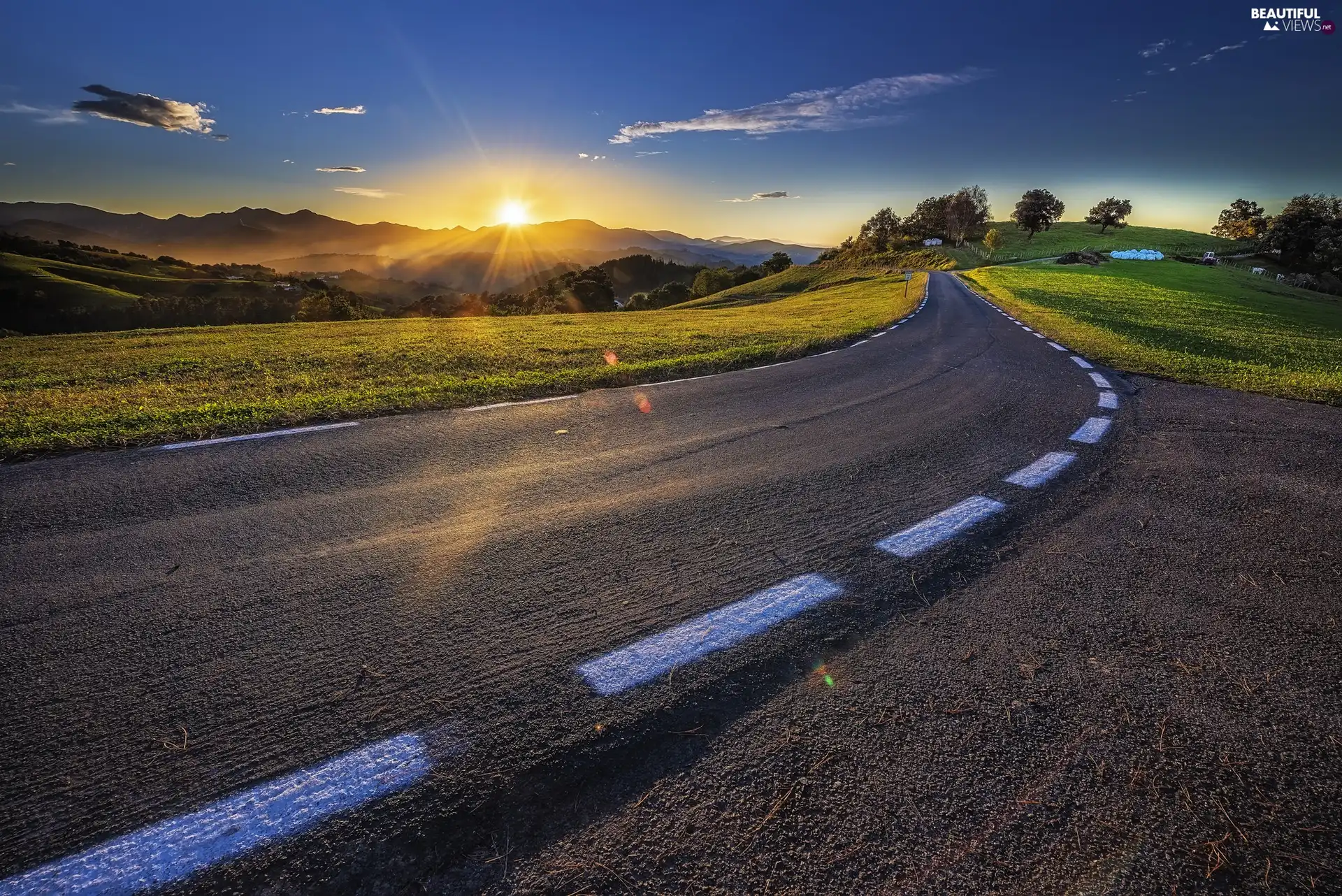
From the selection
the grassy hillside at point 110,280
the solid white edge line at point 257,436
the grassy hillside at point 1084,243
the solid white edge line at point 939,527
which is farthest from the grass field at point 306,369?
the grassy hillside at point 110,280

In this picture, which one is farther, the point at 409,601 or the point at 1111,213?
the point at 1111,213

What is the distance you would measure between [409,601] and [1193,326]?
21.4m

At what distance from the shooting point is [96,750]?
5.18 ft

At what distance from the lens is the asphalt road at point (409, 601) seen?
146 centimetres

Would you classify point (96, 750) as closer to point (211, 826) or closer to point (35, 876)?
point (35, 876)

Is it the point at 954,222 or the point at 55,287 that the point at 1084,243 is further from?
the point at 55,287

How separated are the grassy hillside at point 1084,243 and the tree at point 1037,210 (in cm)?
233

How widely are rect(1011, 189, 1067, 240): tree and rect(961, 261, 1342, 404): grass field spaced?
57637mm

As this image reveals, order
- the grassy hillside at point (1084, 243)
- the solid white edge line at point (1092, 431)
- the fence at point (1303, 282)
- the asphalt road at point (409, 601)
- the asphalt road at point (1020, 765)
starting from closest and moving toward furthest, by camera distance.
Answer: the asphalt road at point (1020, 765)
the asphalt road at point (409, 601)
the solid white edge line at point (1092, 431)
the fence at point (1303, 282)
the grassy hillside at point (1084, 243)

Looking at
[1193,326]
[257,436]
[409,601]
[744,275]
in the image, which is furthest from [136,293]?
[1193,326]

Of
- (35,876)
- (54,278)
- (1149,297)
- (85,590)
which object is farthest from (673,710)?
(54,278)

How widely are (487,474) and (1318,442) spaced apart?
6.84 m

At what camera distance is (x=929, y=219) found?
10725cm

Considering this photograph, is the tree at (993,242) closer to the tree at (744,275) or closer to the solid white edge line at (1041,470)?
the tree at (744,275)
